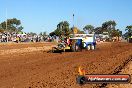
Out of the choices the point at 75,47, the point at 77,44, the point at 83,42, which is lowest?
the point at 75,47

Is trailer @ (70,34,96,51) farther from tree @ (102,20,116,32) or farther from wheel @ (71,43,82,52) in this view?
tree @ (102,20,116,32)

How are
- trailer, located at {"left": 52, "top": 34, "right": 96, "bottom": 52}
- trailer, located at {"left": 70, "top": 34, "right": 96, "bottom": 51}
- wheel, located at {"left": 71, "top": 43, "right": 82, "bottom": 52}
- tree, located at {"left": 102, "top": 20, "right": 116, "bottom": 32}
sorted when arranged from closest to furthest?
trailer, located at {"left": 52, "top": 34, "right": 96, "bottom": 52}
wheel, located at {"left": 71, "top": 43, "right": 82, "bottom": 52}
trailer, located at {"left": 70, "top": 34, "right": 96, "bottom": 51}
tree, located at {"left": 102, "top": 20, "right": 116, "bottom": 32}

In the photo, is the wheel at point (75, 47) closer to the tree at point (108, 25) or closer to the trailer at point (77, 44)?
the trailer at point (77, 44)

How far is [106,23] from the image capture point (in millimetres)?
173875

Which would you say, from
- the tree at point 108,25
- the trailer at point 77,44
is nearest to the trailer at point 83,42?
the trailer at point 77,44

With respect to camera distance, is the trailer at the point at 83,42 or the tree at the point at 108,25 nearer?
the trailer at the point at 83,42

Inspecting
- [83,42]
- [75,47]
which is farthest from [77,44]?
[83,42]

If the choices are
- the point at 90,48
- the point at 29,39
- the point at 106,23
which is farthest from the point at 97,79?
the point at 106,23

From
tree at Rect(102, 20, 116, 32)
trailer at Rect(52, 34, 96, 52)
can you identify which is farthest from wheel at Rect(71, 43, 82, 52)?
tree at Rect(102, 20, 116, 32)

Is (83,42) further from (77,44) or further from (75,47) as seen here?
(75,47)

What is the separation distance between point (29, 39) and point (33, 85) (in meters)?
58.1

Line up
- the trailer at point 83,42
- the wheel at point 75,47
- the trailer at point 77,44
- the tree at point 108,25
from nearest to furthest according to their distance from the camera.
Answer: the trailer at point 77,44
the wheel at point 75,47
the trailer at point 83,42
the tree at point 108,25

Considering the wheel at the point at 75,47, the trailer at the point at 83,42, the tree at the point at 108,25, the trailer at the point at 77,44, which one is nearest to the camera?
the trailer at the point at 77,44

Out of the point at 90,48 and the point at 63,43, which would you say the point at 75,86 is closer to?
the point at 63,43
